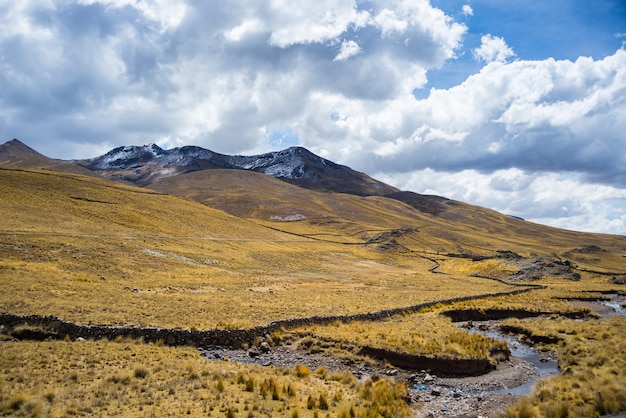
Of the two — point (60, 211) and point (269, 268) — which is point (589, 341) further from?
point (60, 211)

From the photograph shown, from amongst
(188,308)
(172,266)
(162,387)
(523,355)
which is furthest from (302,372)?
(172,266)

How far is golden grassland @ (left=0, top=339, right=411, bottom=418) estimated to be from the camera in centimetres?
1355

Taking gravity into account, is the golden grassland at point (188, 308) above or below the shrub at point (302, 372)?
above

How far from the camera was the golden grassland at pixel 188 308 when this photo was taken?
49.7 feet

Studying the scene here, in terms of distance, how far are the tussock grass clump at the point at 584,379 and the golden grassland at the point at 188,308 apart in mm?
97

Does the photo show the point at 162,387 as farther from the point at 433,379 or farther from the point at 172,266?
the point at 172,266

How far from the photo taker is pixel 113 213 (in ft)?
273

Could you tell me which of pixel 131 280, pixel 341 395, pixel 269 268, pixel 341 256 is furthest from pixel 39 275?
pixel 341 256

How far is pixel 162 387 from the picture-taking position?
51.6 ft

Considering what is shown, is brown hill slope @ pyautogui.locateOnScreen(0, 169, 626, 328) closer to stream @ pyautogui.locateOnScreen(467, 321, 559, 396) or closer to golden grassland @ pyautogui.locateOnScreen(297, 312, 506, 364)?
golden grassland @ pyautogui.locateOnScreen(297, 312, 506, 364)

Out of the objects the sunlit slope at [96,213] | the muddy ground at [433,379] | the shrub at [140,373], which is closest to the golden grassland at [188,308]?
the shrub at [140,373]

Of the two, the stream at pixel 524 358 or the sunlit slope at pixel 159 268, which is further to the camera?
the sunlit slope at pixel 159 268

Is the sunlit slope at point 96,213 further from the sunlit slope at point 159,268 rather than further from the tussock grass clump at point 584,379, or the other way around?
the tussock grass clump at point 584,379

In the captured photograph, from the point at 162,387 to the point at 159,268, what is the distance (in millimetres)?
40167
